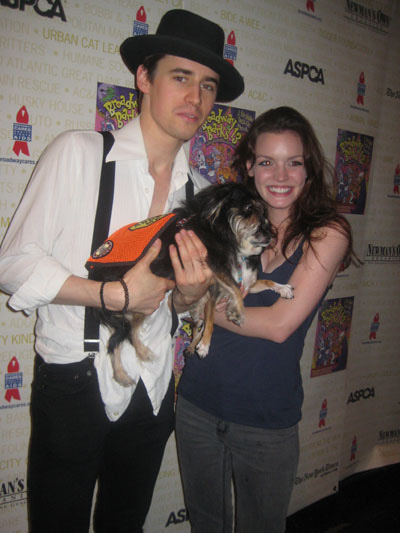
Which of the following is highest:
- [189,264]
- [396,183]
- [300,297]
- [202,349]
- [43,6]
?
[43,6]

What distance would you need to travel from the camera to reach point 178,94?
186cm

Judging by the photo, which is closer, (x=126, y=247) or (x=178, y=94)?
(x=126, y=247)

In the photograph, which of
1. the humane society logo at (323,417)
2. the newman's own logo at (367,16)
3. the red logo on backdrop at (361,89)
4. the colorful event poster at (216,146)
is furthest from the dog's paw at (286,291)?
the newman's own logo at (367,16)

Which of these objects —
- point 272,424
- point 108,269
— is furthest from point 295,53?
point 272,424

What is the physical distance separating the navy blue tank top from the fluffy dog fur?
98 mm

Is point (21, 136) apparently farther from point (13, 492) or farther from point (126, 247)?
point (13, 492)

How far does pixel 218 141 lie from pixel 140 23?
1.01 metres

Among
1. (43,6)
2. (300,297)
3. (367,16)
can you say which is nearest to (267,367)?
(300,297)

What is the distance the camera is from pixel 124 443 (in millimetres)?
1917

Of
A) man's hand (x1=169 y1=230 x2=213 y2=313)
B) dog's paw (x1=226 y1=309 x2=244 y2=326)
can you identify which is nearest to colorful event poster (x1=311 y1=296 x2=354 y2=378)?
dog's paw (x1=226 y1=309 x2=244 y2=326)

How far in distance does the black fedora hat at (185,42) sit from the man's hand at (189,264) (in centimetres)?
93

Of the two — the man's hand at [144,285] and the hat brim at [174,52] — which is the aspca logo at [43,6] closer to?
the hat brim at [174,52]

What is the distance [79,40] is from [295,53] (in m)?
1.97

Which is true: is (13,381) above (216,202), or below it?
below
